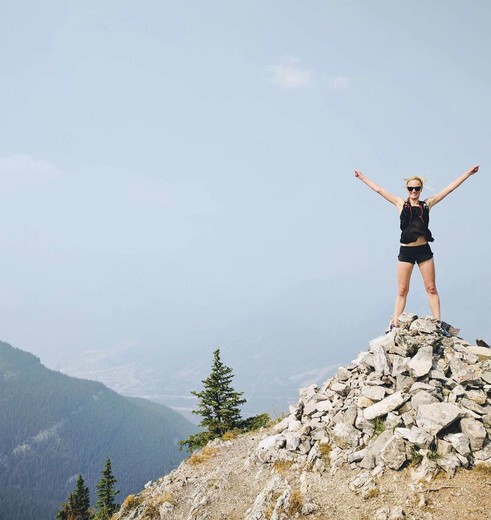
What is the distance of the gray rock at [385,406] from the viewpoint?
12.0 metres

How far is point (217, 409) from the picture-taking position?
2897 centimetres

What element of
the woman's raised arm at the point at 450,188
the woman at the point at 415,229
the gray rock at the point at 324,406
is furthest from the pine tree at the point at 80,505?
the woman's raised arm at the point at 450,188

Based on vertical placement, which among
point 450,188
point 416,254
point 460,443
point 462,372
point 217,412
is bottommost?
point 460,443

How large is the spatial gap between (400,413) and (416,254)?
507 cm

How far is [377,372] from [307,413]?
9.48ft

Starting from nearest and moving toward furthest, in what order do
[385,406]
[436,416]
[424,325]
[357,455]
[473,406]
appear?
[436,416] → [473,406] → [357,455] → [385,406] → [424,325]

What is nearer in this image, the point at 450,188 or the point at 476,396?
the point at 476,396

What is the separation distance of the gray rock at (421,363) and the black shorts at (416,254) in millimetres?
2957

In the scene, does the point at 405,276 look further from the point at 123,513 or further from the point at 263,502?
the point at 123,513

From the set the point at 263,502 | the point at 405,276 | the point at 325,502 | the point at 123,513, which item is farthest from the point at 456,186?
the point at 123,513

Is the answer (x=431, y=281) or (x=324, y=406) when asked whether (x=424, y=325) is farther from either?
(x=324, y=406)

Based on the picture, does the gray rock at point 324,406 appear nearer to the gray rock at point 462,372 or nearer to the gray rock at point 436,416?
the gray rock at point 436,416

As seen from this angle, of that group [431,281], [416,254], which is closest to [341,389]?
[431,281]

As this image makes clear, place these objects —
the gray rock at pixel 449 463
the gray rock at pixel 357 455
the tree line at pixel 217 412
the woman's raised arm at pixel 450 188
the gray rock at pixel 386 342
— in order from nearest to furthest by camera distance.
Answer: the gray rock at pixel 449 463 < the gray rock at pixel 357 455 < the woman's raised arm at pixel 450 188 < the gray rock at pixel 386 342 < the tree line at pixel 217 412
